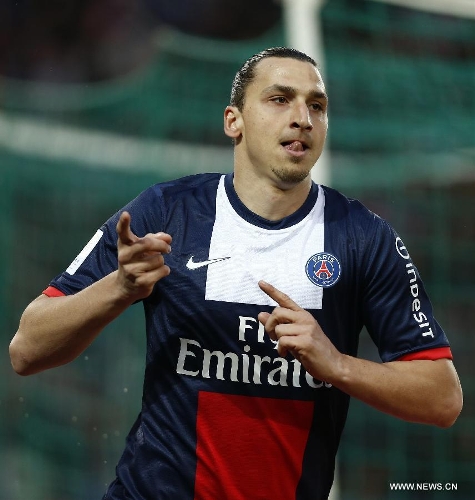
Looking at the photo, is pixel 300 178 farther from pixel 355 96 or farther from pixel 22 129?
pixel 22 129

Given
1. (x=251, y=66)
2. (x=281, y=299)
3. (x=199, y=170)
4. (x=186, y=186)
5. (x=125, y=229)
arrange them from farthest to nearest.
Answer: (x=199, y=170) < (x=251, y=66) < (x=186, y=186) < (x=281, y=299) < (x=125, y=229)

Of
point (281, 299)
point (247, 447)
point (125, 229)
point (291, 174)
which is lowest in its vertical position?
point (247, 447)

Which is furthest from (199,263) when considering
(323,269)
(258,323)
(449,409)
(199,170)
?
(199,170)

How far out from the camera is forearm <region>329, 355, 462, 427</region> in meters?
2.73

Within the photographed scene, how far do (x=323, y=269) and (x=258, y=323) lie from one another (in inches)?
11.1

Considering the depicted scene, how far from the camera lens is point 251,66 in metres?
3.40

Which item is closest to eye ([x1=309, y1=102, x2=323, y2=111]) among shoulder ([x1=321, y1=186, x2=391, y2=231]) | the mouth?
the mouth

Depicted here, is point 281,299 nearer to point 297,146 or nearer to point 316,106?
point 297,146

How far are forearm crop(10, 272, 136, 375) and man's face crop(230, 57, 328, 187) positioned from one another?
2.49 feet

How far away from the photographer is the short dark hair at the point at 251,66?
3344 millimetres

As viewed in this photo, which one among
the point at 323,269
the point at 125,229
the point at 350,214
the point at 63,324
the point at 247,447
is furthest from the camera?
the point at 350,214

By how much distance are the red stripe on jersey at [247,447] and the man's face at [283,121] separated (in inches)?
30.1

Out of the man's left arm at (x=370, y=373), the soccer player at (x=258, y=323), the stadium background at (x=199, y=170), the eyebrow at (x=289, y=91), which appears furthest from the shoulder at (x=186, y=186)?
the stadium background at (x=199, y=170)

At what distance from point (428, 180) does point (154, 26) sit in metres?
4.29
